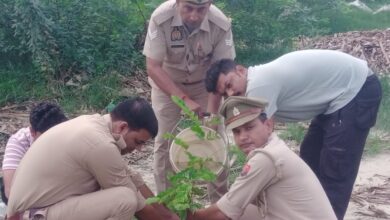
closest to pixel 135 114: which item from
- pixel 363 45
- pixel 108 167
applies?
pixel 108 167

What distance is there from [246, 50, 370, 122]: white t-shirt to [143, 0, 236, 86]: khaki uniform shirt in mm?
898

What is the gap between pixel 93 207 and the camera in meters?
4.50

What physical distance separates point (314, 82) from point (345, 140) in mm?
442

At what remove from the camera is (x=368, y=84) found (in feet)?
17.2

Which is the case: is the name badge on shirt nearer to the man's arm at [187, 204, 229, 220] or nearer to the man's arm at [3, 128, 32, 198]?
the man's arm at [3, 128, 32, 198]

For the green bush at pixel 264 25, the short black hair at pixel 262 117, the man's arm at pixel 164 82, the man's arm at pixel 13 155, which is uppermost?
the short black hair at pixel 262 117

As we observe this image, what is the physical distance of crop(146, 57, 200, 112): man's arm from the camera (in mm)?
5758

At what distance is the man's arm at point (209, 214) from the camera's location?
4.31 meters

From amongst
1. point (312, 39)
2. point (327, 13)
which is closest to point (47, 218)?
point (312, 39)

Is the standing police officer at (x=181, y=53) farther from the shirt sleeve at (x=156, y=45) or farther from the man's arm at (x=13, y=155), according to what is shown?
the man's arm at (x=13, y=155)

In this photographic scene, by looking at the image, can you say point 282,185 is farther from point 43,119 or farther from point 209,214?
point 43,119

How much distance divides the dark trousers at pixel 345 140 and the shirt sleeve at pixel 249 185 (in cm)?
119

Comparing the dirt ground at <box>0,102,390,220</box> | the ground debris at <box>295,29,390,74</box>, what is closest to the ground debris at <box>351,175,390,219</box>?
the dirt ground at <box>0,102,390,220</box>

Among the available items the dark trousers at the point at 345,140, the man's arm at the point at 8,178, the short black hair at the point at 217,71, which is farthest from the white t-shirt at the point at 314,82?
the man's arm at the point at 8,178
